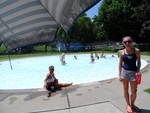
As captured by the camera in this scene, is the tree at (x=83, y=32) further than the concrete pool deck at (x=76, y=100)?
Yes

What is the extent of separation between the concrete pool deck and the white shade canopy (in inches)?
162

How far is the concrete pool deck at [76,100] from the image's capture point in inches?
276

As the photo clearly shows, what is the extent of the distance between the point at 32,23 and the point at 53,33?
0.97ft

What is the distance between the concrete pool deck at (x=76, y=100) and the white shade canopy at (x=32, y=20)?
412 centimetres

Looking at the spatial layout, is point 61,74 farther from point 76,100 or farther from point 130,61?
point 130,61

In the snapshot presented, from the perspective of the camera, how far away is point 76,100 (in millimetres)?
7953

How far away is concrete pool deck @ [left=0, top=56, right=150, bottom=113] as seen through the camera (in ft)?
23.0

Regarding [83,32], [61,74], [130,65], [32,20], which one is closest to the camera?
[32,20]

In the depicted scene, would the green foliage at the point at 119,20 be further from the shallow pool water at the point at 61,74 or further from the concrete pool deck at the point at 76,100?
the concrete pool deck at the point at 76,100

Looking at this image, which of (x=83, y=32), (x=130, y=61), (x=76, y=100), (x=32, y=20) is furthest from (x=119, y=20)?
(x=32, y=20)

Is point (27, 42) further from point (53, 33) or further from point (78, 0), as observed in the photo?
point (78, 0)

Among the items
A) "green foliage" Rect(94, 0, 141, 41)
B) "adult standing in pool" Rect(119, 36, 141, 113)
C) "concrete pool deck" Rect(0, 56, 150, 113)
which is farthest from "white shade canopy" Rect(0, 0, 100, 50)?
"green foliage" Rect(94, 0, 141, 41)

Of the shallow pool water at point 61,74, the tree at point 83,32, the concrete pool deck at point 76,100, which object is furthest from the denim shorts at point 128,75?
the tree at point 83,32

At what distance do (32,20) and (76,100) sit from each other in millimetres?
5350
